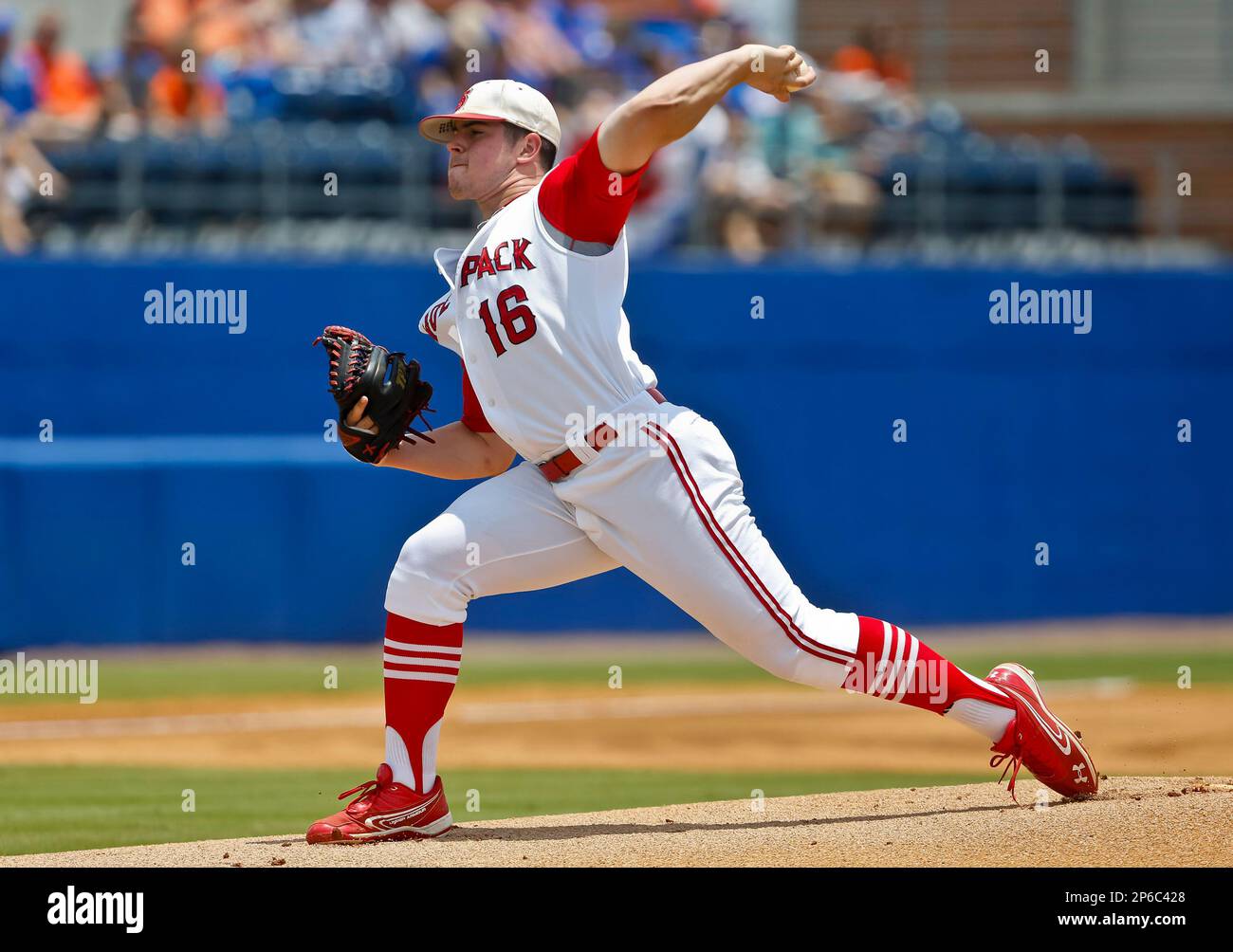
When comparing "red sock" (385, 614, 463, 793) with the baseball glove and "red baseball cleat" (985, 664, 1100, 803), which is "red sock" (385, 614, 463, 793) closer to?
the baseball glove

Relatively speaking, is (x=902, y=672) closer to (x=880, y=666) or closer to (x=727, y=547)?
(x=880, y=666)

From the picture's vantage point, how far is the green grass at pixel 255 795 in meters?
6.16

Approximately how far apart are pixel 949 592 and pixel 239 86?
22.4ft

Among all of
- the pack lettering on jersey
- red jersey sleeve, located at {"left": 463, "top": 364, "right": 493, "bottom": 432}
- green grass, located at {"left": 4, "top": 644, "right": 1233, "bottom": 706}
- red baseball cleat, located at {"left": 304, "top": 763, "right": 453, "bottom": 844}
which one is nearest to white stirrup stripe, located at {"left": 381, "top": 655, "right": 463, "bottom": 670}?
red baseball cleat, located at {"left": 304, "top": 763, "right": 453, "bottom": 844}

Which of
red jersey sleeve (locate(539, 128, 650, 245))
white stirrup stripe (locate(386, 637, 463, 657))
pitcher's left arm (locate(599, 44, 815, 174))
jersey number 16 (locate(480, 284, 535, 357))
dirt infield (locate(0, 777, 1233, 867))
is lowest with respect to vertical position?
dirt infield (locate(0, 777, 1233, 867))

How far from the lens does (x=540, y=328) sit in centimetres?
486

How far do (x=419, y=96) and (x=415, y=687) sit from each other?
966 centimetres

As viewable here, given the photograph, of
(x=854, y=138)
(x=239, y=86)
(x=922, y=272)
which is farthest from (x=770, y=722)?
(x=239, y=86)

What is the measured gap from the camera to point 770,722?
33.5 ft

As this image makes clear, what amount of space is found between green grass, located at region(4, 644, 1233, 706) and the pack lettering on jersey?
6.40 meters

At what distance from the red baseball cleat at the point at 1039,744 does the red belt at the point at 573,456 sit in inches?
52.8

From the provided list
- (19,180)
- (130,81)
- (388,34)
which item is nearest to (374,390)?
(19,180)

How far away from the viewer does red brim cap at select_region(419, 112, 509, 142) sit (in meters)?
5.08

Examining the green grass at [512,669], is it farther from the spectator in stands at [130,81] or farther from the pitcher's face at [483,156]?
the pitcher's face at [483,156]
